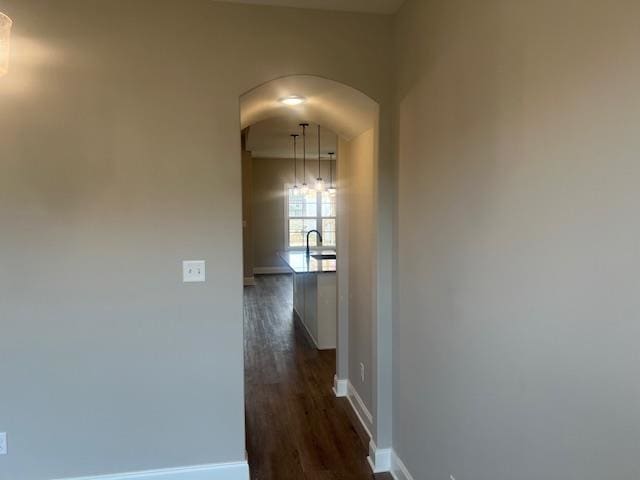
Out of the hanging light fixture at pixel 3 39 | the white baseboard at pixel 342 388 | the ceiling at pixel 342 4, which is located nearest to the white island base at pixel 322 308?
the white baseboard at pixel 342 388

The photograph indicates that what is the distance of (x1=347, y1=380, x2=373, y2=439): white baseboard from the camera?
298 centimetres

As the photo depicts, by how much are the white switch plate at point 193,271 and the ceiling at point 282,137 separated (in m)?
1.53

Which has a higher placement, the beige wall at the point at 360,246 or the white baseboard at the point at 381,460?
the beige wall at the point at 360,246

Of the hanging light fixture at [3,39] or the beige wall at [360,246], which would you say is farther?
the beige wall at [360,246]

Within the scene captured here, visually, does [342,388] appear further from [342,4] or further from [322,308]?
[342,4]

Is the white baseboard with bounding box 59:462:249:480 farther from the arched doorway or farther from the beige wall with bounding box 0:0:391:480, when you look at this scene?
the arched doorway

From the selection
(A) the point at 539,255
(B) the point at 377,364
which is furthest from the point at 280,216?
(A) the point at 539,255

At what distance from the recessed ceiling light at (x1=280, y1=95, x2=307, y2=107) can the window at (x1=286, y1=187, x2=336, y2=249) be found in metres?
7.31

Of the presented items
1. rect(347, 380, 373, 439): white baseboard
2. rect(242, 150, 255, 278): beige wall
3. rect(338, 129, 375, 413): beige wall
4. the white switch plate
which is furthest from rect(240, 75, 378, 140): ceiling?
rect(242, 150, 255, 278): beige wall

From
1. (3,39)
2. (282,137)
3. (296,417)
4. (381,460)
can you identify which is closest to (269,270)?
(282,137)

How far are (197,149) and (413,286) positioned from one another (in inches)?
53.1

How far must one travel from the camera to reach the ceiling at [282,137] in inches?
204

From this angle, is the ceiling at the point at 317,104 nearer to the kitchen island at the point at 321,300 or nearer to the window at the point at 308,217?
the kitchen island at the point at 321,300

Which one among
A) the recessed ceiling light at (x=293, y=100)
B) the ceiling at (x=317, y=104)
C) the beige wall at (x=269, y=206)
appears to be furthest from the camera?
the beige wall at (x=269, y=206)
